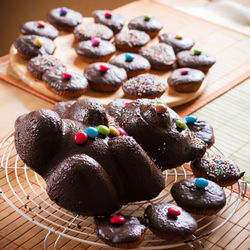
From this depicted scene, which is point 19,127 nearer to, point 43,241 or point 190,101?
point 43,241

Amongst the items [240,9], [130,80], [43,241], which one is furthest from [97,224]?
[240,9]

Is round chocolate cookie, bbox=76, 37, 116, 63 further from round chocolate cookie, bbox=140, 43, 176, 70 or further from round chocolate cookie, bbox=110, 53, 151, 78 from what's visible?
round chocolate cookie, bbox=140, 43, 176, 70

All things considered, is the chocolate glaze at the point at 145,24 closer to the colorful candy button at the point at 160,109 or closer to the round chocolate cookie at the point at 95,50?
the round chocolate cookie at the point at 95,50

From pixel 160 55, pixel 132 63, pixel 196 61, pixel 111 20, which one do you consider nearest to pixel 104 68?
pixel 132 63

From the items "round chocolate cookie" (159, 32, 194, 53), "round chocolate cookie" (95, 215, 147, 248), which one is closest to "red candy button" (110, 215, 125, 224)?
"round chocolate cookie" (95, 215, 147, 248)

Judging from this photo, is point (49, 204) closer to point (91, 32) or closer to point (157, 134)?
point (157, 134)
